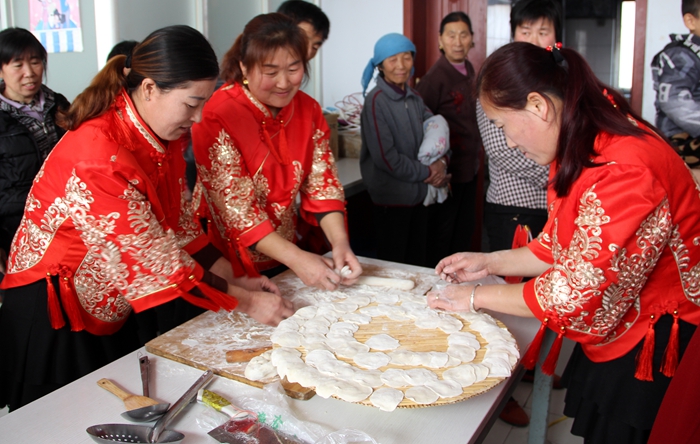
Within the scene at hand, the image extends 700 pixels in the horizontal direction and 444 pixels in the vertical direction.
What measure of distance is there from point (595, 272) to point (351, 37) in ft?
12.3

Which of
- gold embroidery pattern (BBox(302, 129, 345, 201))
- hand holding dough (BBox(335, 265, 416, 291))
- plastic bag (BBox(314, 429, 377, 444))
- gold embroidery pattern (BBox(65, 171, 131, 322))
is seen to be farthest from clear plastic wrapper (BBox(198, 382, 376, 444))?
gold embroidery pattern (BBox(302, 129, 345, 201))

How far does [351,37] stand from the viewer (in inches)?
180

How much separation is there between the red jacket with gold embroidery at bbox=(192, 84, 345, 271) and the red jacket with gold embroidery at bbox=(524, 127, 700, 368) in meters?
0.88

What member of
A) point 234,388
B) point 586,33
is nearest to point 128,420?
point 234,388

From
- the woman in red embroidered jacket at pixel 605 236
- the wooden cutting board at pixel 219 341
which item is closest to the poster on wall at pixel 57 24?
the wooden cutting board at pixel 219 341

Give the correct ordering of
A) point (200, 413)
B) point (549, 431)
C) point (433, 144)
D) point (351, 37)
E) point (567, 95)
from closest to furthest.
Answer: point (200, 413) → point (567, 95) → point (549, 431) → point (433, 144) → point (351, 37)

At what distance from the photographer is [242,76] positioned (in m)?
1.88

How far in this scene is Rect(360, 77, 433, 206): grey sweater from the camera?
310 cm

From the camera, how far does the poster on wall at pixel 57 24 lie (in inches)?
116

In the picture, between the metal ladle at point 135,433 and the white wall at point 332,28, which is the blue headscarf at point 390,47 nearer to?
the white wall at point 332,28

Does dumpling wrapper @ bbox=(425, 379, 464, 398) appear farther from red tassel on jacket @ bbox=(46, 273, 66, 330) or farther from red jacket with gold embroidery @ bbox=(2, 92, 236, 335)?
red tassel on jacket @ bbox=(46, 273, 66, 330)

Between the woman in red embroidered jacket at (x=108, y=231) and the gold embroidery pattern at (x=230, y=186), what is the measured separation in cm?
16

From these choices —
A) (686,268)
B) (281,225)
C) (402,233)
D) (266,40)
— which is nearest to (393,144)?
(402,233)

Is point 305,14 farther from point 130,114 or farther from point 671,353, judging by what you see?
point 671,353
